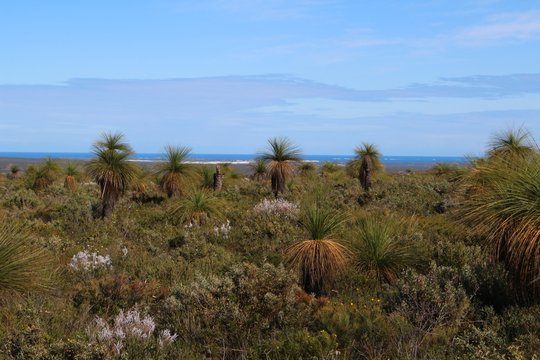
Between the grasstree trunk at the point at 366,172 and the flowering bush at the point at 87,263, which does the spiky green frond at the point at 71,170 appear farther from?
the flowering bush at the point at 87,263

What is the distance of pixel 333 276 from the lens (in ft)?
30.1

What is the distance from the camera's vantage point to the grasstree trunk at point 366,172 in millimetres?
26472

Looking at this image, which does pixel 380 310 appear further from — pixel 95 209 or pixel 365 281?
pixel 95 209

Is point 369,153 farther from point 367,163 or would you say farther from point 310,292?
point 310,292

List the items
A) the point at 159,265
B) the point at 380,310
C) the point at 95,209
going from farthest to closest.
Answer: the point at 95,209 < the point at 159,265 < the point at 380,310

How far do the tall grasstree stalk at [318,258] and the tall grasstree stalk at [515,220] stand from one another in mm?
2246

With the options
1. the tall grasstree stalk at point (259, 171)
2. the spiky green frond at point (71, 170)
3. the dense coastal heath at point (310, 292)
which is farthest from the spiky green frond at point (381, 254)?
the spiky green frond at point (71, 170)

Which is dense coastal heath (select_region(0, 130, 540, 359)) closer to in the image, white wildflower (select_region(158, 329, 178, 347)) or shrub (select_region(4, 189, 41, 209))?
white wildflower (select_region(158, 329, 178, 347))

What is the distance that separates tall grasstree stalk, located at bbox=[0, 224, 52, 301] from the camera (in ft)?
23.5

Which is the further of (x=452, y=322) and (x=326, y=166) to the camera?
(x=326, y=166)

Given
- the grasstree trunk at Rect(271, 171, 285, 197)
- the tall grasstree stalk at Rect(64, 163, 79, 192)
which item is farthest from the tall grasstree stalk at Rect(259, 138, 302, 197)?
the tall grasstree stalk at Rect(64, 163, 79, 192)

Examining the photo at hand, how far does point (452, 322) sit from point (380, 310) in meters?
0.91

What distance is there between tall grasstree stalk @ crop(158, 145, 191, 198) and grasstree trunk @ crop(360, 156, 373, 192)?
28.3ft

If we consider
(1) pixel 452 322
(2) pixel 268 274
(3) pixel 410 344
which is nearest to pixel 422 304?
(1) pixel 452 322
